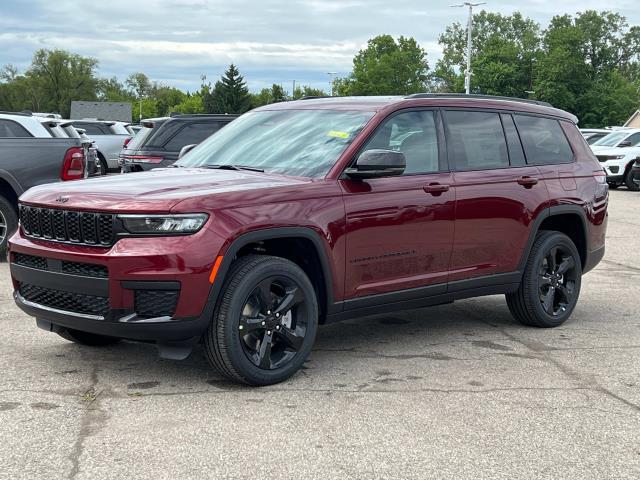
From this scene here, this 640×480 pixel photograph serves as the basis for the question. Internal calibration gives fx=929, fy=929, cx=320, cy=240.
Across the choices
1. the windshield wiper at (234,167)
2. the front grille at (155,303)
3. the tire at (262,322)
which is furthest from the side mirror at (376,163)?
the front grille at (155,303)

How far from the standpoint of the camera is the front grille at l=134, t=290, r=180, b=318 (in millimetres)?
4941

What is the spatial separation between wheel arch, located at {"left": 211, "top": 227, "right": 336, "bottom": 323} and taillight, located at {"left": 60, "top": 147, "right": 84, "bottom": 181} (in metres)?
5.55

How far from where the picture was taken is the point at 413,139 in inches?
248

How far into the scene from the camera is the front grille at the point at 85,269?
197 inches

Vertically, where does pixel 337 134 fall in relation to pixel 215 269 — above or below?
above

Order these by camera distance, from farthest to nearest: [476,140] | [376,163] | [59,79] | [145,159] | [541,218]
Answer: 1. [59,79]
2. [145,159]
3. [541,218]
4. [476,140]
5. [376,163]

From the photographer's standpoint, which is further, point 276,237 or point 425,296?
point 425,296

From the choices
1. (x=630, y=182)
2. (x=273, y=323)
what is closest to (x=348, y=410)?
(x=273, y=323)

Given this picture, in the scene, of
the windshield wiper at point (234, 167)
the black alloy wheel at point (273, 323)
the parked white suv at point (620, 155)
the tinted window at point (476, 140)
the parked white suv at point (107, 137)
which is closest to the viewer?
the black alloy wheel at point (273, 323)

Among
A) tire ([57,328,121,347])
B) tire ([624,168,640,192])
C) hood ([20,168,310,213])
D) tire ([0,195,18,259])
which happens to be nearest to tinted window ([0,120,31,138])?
tire ([0,195,18,259])

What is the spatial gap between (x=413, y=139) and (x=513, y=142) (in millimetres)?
1113

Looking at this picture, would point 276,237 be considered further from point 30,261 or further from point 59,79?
point 59,79

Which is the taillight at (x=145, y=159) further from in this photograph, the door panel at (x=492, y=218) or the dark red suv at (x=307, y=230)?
the door panel at (x=492, y=218)

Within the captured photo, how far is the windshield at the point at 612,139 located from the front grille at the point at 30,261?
81.4ft
